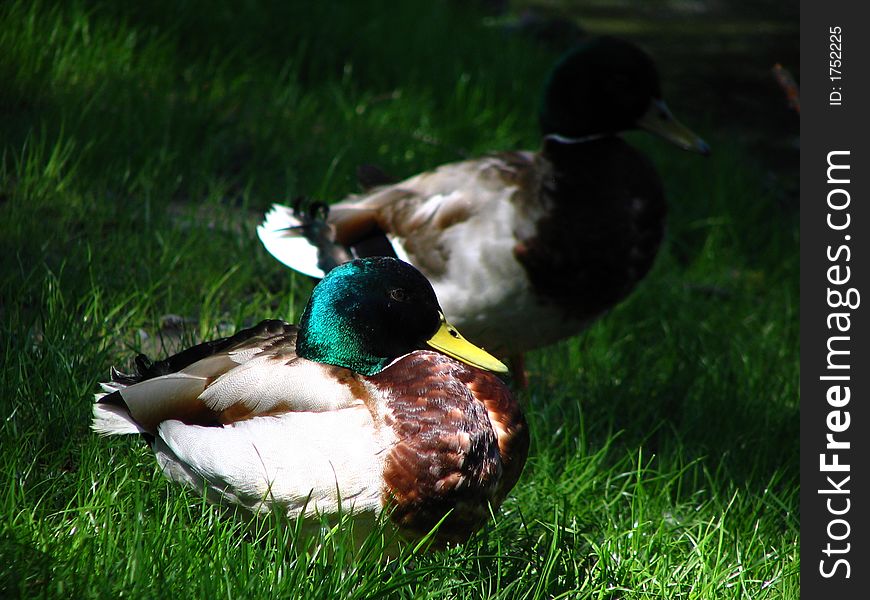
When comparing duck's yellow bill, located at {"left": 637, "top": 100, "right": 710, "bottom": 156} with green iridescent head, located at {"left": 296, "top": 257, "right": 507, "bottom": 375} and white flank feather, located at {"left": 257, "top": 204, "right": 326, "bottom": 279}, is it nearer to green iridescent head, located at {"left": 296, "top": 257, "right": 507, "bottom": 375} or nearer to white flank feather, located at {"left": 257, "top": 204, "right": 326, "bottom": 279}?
white flank feather, located at {"left": 257, "top": 204, "right": 326, "bottom": 279}

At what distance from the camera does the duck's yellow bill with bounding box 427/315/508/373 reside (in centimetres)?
276

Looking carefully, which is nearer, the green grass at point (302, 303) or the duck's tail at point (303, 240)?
the green grass at point (302, 303)

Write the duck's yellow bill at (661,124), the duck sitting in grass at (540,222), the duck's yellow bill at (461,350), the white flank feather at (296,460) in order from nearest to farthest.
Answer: the white flank feather at (296,460) < the duck's yellow bill at (461,350) < the duck sitting in grass at (540,222) < the duck's yellow bill at (661,124)

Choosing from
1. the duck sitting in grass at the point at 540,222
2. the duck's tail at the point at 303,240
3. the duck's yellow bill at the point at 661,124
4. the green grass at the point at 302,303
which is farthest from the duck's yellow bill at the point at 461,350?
the duck's yellow bill at the point at 661,124

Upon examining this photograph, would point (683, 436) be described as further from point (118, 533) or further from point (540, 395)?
point (118, 533)

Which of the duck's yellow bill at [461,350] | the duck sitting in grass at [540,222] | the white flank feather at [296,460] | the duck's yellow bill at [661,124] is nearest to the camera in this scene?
the white flank feather at [296,460]

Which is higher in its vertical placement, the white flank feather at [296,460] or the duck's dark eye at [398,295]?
the duck's dark eye at [398,295]

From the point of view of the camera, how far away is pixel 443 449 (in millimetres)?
2566

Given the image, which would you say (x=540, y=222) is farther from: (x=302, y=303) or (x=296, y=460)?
(x=296, y=460)

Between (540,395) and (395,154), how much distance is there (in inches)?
69.9

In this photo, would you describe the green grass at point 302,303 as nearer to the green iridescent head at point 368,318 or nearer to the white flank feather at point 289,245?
the white flank feather at point 289,245

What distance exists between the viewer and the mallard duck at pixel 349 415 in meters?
2.55

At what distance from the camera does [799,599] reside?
9.51ft

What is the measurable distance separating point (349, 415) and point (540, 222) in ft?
5.11
